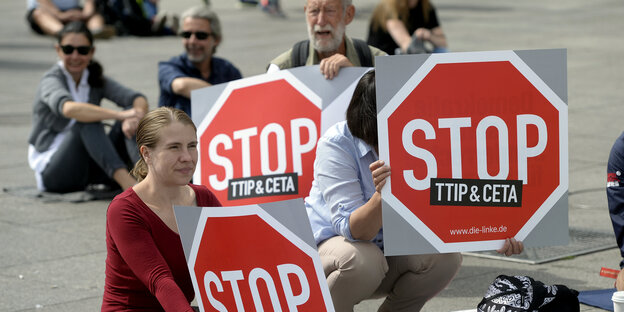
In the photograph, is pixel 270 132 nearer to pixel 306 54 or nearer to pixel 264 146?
pixel 264 146

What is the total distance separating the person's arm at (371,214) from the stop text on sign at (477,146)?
3.6 inches

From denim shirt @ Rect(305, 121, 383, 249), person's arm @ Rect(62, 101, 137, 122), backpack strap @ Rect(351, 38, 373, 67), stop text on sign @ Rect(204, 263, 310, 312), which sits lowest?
person's arm @ Rect(62, 101, 137, 122)

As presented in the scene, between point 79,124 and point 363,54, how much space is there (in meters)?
2.76

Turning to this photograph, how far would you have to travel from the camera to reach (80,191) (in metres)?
7.95

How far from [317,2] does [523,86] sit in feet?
5.38

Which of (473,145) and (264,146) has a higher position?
(473,145)

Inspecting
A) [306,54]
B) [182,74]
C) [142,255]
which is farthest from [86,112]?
[142,255]

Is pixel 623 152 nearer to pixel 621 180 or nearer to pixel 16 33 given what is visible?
pixel 621 180

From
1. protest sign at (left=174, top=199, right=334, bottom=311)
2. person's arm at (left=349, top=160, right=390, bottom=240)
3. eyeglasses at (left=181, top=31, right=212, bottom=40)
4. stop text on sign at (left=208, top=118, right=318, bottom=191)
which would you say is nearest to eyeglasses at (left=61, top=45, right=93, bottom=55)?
eyeglasses at (left=181, top=31, right=212, bottom=40)

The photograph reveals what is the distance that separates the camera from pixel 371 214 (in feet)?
13.7

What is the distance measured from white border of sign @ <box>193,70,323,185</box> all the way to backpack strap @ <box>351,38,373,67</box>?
1.83 feet

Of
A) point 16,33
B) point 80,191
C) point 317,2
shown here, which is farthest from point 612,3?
point 317,2

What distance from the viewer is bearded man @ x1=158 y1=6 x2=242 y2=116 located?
7.04 meters

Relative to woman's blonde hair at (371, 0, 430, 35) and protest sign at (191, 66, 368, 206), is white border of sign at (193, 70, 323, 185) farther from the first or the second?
woman's blonde hair at (371, 0, 430, 35)
